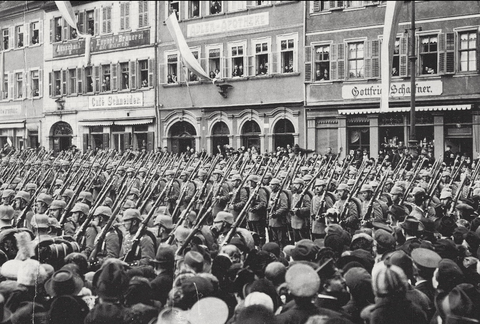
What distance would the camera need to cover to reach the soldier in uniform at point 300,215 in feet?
35.7

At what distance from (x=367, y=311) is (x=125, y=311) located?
180 cm

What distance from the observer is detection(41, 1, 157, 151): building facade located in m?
24.0

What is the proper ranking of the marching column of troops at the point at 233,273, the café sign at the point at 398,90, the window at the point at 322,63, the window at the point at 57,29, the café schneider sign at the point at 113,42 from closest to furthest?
the marching column of troops at the point at 233,273 < the café sign at the point at 398,90 < the window at the point at 322,63 < the window at the point at 57,29 < the café schneider sign at the point at 113,42

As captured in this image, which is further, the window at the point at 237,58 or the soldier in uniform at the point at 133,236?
the window at the point at 237,58

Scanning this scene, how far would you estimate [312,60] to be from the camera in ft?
72.3

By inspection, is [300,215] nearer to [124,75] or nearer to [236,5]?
[236,5]

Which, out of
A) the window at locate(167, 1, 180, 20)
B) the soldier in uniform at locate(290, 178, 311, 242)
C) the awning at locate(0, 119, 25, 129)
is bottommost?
the soldier in uniform at locate(290, 178, 311, 242)

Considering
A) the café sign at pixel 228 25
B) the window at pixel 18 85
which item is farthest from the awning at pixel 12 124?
the café sign at pixel 228 25

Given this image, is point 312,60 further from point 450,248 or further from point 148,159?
point 450,248

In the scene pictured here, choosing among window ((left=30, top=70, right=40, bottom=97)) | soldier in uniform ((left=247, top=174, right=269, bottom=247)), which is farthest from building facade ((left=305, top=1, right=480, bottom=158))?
window ((left=30, top=70, right=40, bottom=97))

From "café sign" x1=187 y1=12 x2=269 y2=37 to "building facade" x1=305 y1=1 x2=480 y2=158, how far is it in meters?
2.00

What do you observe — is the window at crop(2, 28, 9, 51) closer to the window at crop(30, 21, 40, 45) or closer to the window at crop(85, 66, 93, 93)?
the window at crop(30, 21, 40, 45)

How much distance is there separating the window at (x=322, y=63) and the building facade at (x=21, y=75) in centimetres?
1036

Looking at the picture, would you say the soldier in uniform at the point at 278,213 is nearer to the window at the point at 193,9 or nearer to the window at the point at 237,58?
the window at the point at 237,58
